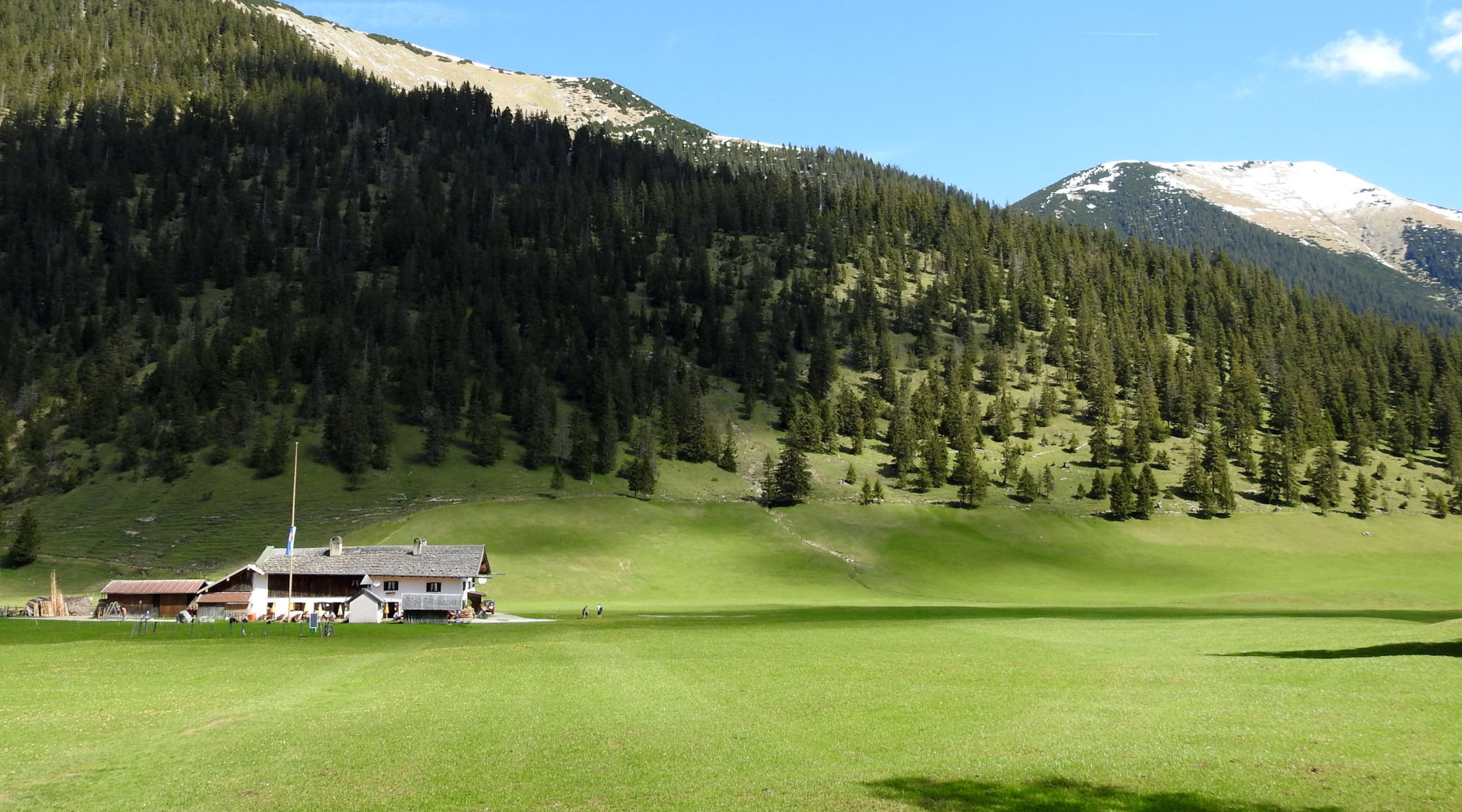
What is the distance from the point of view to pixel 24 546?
104 m

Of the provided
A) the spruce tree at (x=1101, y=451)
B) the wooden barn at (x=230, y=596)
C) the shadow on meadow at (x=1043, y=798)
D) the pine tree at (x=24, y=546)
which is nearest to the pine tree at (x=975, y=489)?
the spruce tree at (x=1101, y=451)

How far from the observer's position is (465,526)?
116m

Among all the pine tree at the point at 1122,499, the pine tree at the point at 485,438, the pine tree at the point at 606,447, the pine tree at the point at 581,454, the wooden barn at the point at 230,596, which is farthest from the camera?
the pine tree at the point at 606,447

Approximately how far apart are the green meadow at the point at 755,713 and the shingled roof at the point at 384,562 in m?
16.7

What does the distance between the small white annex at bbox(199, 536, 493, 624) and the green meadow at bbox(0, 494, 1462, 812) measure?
14.3 m

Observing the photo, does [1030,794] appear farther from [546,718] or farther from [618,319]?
[618,319]

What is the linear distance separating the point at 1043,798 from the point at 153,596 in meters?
85.8

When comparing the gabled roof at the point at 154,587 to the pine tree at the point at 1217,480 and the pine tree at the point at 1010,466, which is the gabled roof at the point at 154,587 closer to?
the pine tree at the point at 1010,466

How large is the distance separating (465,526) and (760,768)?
103m

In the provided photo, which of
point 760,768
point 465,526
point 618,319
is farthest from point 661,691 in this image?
point 618,319

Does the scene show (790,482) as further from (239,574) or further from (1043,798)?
(1043,798)

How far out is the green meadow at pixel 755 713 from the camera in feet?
55.6

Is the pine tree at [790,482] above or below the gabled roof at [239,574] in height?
above

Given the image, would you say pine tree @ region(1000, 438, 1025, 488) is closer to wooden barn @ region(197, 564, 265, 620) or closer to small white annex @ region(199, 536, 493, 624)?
small white annex @ region(199, 536, 493, 624)
